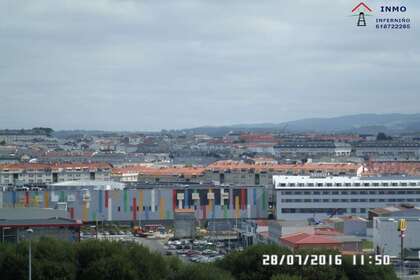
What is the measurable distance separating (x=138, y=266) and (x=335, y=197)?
33.8ft

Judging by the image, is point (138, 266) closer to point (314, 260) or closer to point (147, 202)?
point (314, 260)

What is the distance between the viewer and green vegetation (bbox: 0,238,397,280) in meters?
11.0

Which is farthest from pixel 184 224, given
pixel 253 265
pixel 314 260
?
pixel 314 260

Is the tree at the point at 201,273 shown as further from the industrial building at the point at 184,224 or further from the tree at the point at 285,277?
the industrial building at the point at 184,224

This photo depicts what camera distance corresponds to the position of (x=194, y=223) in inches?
787

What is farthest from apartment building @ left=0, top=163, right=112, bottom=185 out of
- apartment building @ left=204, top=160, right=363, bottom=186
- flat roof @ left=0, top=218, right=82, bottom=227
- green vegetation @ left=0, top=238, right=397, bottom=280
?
green vegetation @ left=0, top=238, right=397, bottom=280

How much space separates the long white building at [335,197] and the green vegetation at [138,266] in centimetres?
923

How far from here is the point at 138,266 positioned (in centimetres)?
1152

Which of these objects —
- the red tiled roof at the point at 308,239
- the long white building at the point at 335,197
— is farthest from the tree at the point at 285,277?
the long white building at the point at 335,197

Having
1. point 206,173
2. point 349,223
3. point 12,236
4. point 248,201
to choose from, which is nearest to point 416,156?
point 206,173

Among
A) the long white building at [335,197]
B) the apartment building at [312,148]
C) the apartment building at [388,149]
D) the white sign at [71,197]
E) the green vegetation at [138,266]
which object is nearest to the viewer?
the green vegetation at [138,266]

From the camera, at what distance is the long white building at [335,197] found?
2119 centimetres

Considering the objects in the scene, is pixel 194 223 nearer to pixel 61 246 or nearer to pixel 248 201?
pixel 248 201

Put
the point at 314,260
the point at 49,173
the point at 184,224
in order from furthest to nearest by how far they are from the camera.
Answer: the point at 49,173, the point at 184,224, the point at 314,260
